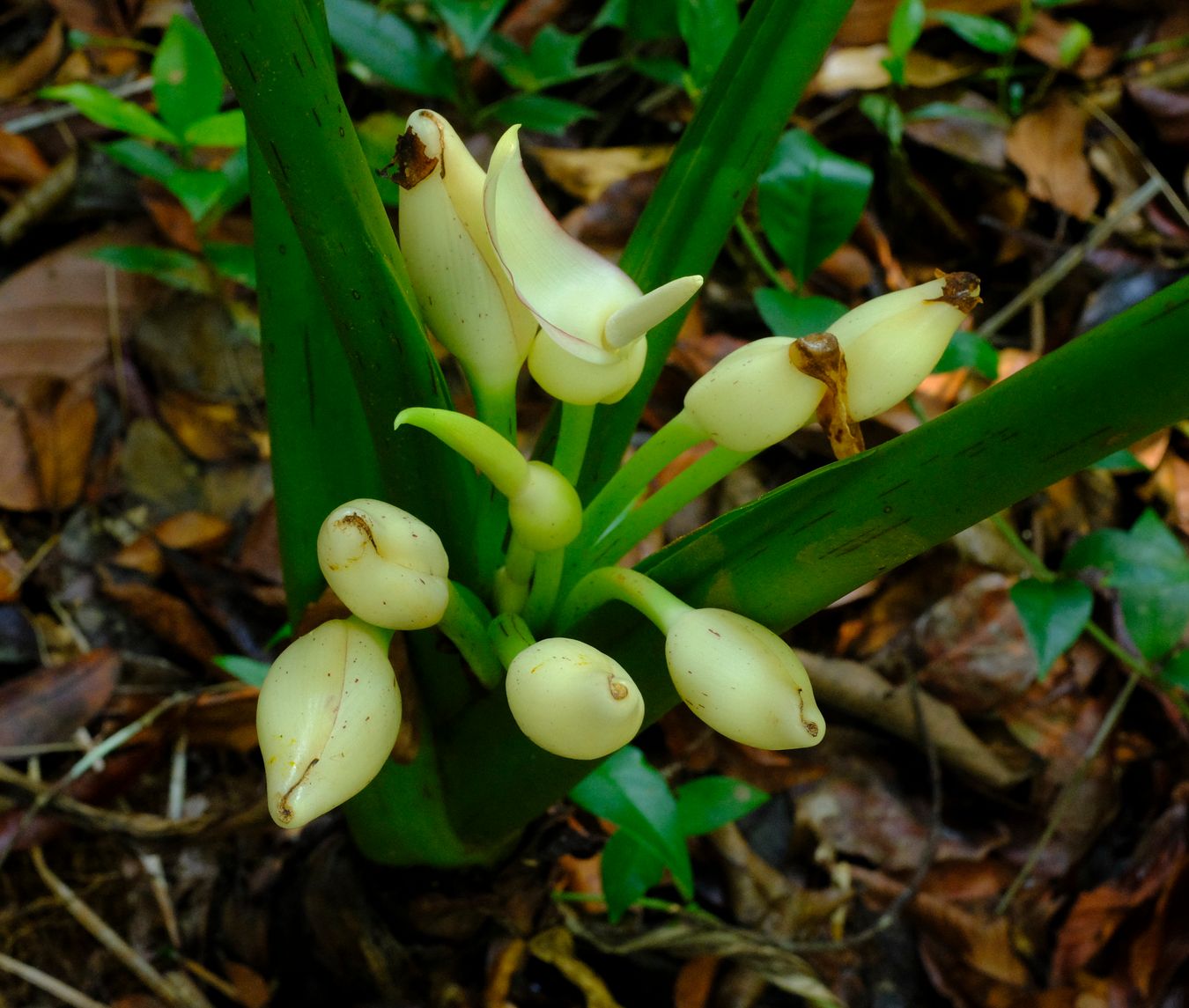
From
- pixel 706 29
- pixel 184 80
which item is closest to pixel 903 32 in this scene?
pixel 706 29

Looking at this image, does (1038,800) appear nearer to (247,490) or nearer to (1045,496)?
(1045,496)

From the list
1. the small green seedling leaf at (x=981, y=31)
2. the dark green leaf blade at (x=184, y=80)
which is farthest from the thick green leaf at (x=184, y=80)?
the small green seedling leaf at (x=981, y=31)

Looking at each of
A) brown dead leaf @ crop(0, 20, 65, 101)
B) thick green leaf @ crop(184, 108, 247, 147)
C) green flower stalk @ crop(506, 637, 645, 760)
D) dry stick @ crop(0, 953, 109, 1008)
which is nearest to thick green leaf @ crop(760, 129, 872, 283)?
thick green leaf @ crop(184, 108, 247, 147)

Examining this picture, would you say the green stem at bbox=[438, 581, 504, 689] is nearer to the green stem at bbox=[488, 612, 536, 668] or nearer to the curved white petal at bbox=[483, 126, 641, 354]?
the green stem at bbox=[488, 612, 536, 668]

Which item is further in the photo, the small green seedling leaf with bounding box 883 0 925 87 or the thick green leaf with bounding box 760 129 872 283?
the small green seedling leaf with bounding box 883 0 925 87

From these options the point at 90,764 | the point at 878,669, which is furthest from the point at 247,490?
the point at 878,669

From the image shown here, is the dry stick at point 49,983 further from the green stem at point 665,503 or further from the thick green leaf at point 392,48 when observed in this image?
the thick green leaf at point 392,48

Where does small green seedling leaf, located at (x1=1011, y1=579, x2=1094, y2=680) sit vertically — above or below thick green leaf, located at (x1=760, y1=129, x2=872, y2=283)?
below

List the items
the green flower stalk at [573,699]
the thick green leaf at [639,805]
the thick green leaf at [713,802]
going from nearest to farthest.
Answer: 1. the green flower stalk at [573,699]
2. the thick green leaf at [639,805]
3. the thick green leaf at [713,802]
